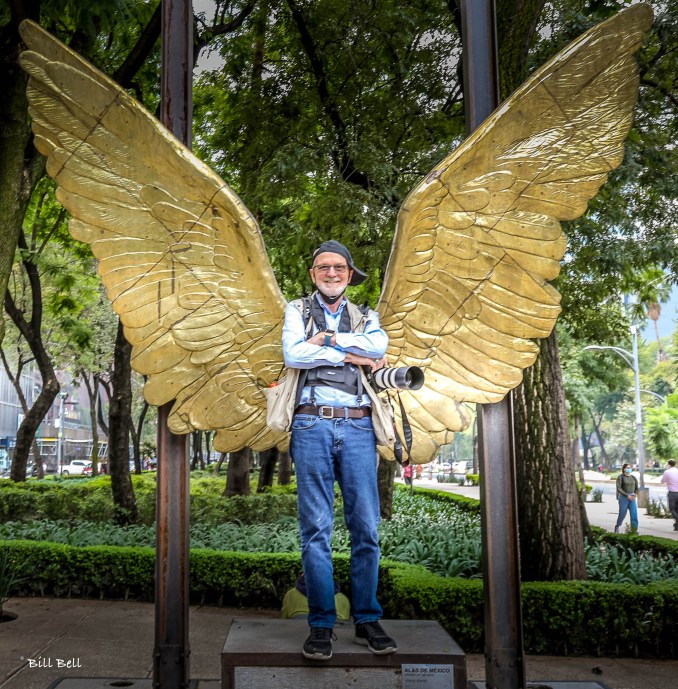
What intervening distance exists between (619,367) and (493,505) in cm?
1957

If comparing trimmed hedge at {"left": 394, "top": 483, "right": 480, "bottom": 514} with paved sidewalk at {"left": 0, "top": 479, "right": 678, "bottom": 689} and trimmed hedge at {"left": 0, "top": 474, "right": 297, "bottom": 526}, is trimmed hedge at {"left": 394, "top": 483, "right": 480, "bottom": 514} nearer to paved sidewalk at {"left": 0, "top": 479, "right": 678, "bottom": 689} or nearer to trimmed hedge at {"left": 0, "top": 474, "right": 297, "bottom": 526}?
trimmed hedge at {"left": 0, "top": 474, "right": 297, "bottom": 526}

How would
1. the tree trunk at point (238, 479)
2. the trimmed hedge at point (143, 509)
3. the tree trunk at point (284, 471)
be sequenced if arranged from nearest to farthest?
the trimmed hedge at point (143, 509) < the tree trunk at point (238, 479) < the tree trunk at point (284, 471)

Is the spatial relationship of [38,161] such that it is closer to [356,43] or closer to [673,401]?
[356,43]

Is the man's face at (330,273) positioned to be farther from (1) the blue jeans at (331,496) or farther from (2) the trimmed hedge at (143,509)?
(2) the trimmed hedge at (143,509)

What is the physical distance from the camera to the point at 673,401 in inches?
1339

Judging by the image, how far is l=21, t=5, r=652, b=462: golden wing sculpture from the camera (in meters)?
3.51

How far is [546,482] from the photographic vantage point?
6.45m

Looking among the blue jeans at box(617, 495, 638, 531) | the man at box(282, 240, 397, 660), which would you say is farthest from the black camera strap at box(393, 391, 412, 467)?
the blue jeans at box(617, 495, 638, 531)

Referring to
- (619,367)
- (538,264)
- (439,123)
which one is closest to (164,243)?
(538,264)

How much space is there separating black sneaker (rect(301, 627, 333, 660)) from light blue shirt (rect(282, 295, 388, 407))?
43.4 inches

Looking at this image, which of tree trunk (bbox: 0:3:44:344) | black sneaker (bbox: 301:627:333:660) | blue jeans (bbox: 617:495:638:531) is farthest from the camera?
blue jeans (bbox: 617:495:638:531)

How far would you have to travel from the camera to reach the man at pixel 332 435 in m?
3.36

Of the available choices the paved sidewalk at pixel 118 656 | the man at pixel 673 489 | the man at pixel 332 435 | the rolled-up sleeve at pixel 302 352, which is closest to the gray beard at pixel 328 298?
the man at pixel 332 435

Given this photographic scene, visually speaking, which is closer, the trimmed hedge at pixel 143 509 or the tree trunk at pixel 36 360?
the trimmed hedge at pixel 143 509
